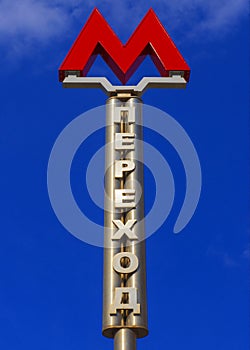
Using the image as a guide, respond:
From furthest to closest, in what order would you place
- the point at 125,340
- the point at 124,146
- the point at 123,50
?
1. the point at 123,50
2. the point at 124,146
3. the point at 125,340

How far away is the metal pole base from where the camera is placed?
12.0m

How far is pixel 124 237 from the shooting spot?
1291 cm

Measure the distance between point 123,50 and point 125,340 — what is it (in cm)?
540

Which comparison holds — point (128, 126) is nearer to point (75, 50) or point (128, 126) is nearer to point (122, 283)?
point (75, 50)

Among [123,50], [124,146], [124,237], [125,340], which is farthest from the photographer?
[123,50]

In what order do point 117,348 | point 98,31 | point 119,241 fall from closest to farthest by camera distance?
point 117,348 → point 119,241 → point 98,31

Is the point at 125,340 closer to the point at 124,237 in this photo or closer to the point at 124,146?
the point at 124,237

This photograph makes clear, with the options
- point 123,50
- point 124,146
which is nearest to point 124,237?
point 124,146

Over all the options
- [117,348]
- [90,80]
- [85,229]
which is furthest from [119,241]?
[90,80]

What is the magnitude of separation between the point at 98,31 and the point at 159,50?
1.17m

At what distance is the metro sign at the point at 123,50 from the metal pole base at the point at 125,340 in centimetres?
473

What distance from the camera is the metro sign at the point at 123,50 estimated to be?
14648 millimetres

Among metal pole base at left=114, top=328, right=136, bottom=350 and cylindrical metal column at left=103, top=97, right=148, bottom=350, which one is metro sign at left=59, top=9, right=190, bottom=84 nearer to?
cylindrical metal column at left=103, top=97, right=148, bottom=350

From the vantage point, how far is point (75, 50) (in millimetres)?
14781
